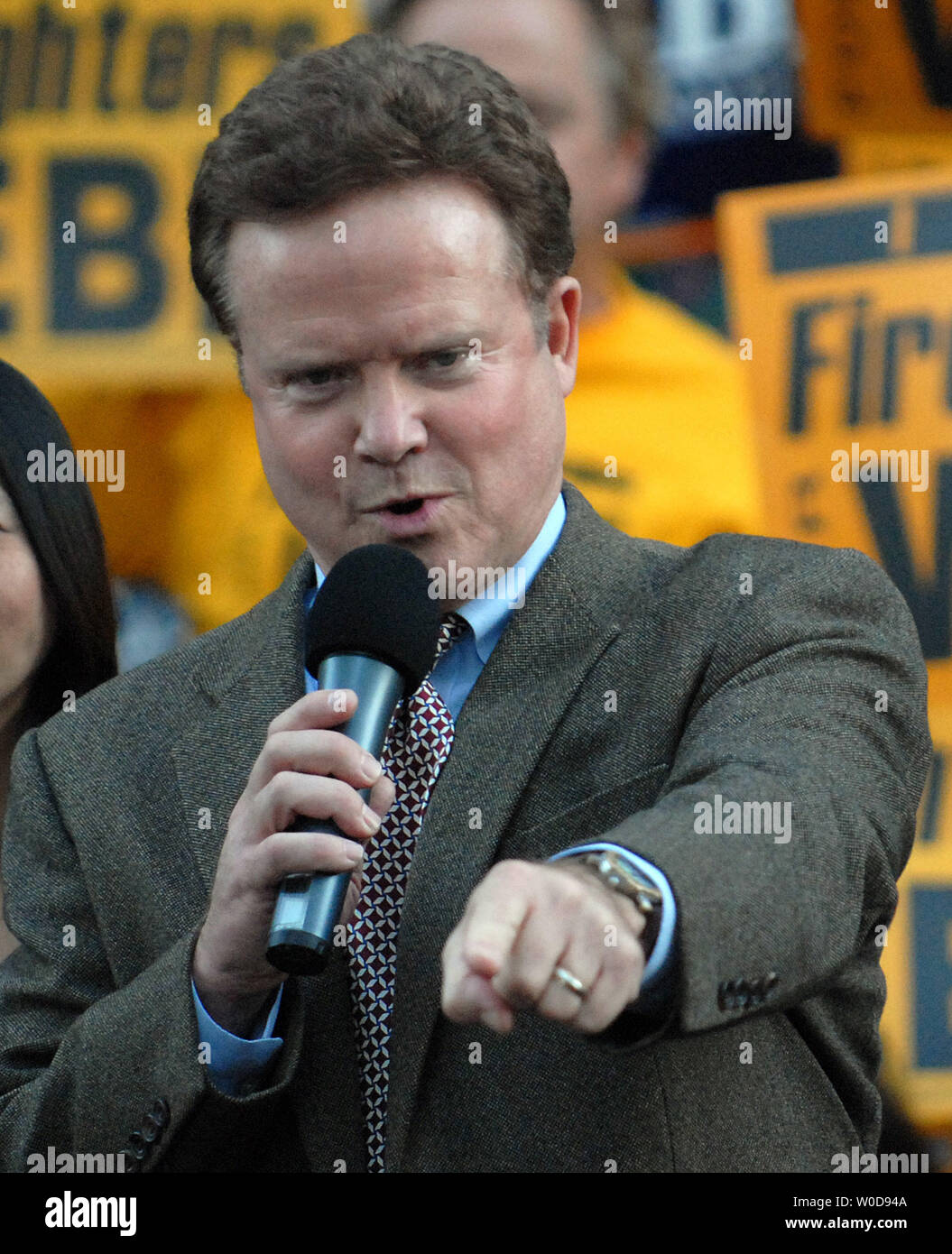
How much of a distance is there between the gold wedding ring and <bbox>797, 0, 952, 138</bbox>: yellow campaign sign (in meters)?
3.04

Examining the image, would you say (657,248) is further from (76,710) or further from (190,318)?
(76,710)

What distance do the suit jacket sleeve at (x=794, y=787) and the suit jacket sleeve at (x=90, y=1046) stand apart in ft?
1.60

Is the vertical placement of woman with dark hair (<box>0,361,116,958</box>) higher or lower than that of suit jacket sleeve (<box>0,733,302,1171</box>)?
higher

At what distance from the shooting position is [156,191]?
3.87 meters

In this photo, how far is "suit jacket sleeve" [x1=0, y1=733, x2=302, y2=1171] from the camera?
5.40 ft

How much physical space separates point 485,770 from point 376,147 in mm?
624

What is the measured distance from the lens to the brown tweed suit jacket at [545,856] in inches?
60.8

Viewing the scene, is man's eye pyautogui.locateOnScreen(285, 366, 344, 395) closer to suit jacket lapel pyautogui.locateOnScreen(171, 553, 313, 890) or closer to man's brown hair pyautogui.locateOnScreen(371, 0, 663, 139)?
suit jacket lapel pyautogui.locateOnScreen(171, 553, 313, 890)

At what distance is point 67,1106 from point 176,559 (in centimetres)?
216

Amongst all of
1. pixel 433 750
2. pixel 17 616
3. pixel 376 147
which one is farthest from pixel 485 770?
pixel 17 616

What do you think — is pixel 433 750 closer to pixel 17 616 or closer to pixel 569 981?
pixel 569 981

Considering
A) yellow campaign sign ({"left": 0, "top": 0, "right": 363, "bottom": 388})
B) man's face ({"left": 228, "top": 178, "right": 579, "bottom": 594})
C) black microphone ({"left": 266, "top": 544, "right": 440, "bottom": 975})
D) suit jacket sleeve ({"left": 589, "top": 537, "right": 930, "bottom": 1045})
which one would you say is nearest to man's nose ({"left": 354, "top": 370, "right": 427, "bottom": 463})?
man's face ({"left": 228, "top": 178, "right": 579, "bottom": 594})
